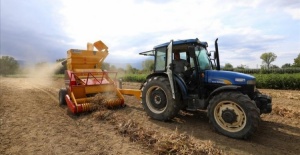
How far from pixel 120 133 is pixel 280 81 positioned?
1737 cm


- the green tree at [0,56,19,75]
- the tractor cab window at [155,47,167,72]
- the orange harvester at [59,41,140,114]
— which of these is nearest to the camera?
the tractor cab window at [155,47,167,72]

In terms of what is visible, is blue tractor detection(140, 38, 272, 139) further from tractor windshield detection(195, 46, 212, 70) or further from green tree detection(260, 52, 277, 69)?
green tree detection(260, 52, 277, 69)

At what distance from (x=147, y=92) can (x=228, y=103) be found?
7.91 ft

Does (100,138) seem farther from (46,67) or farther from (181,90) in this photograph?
(46,67)

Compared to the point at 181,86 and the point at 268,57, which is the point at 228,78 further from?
the point at 268,57

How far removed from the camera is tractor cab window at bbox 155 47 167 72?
624 centimetres

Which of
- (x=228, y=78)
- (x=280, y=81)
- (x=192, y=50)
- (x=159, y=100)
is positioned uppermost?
(x=192, y=50)

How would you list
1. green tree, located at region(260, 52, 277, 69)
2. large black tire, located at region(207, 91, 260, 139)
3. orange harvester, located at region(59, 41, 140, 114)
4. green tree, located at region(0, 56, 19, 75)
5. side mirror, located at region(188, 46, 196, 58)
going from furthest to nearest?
green tree, located at region(260, 52, 277, 69) < green tree, located at region(0, 56, 19, 75) < orange harvester, located at region(59, 41, 140, 114) < side mirror, located at region(188, 46, 196, 58) < large black tire, located at region(207, 91, 260, 139)

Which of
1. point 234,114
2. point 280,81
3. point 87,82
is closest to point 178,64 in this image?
point 234,114

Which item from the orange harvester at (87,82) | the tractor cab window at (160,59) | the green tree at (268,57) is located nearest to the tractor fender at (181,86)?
the tractor cab window at (160,59)

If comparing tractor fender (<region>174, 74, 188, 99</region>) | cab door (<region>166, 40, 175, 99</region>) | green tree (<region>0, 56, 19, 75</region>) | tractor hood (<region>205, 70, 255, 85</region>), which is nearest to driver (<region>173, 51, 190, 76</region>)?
tractor fender (<region>174, 74, 188, 99</region>)

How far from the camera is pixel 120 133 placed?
16.3 feet

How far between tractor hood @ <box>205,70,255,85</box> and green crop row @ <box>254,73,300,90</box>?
1477cm

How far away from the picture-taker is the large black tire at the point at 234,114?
439 cm
